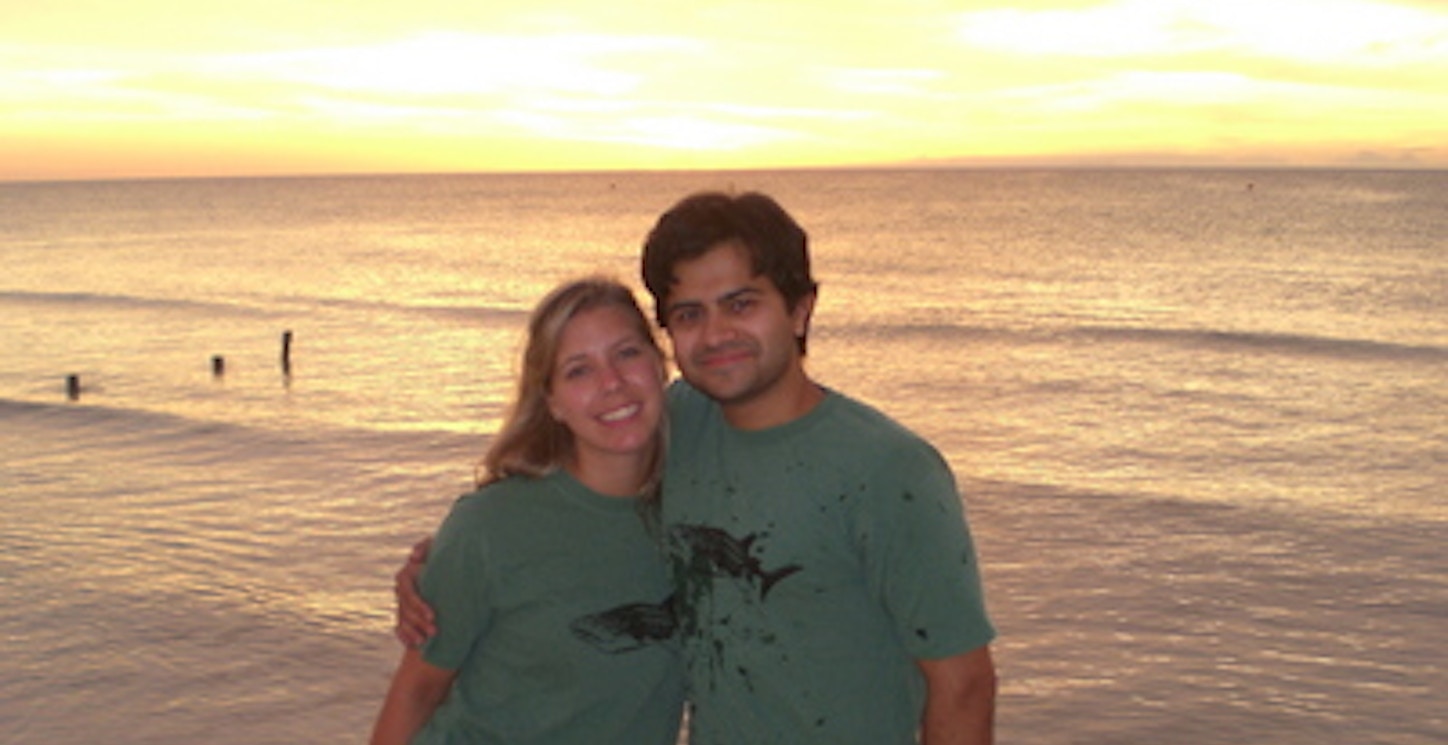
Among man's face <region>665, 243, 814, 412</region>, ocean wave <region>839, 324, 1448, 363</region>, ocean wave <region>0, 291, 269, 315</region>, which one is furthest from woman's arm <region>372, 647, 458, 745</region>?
ocean wave <region>0, 291, 269, 315</region>

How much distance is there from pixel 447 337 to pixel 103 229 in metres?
→ 69.4

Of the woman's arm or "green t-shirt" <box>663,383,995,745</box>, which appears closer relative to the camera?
"green t-shirt" <box>663,383,995,745</box>

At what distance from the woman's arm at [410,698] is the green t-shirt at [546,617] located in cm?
4

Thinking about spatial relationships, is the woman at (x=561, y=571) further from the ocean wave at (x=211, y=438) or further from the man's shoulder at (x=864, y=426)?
the ocean wave at (x=211, y=438)

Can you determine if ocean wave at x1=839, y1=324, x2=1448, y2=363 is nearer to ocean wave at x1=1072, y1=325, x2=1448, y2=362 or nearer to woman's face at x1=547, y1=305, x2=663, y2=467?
ocean wave at x1=1072, y1=325, x2=1448, y2=362

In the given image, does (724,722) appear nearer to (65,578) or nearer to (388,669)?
(388,669)

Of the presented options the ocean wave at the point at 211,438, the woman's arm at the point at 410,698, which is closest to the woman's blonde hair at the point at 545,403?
the woman's arm at the point at 410,698

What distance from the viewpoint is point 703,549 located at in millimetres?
3201

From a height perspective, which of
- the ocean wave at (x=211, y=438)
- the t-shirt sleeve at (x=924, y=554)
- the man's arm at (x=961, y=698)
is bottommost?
the ocean wave at (x=211, y=438)

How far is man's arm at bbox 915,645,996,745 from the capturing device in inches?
117

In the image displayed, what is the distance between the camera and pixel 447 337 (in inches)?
1334

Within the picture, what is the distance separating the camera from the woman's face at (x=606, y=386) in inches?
135

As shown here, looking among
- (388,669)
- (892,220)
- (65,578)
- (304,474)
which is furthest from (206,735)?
(892,220)

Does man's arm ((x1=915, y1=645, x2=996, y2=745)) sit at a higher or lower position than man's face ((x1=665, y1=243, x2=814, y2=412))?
lower
